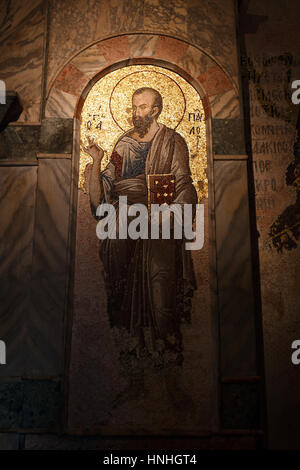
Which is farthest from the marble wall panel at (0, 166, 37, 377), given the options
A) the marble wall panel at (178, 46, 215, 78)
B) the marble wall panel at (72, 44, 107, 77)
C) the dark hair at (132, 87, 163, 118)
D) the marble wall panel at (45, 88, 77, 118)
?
the marble wall panel at (178, 46, 215, 78)

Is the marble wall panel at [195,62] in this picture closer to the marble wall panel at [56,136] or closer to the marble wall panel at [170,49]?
the marble wall panel at [170,49]

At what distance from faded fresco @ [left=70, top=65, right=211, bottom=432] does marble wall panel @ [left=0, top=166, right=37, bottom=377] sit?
525mm

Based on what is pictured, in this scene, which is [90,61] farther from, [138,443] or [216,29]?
[138,443]

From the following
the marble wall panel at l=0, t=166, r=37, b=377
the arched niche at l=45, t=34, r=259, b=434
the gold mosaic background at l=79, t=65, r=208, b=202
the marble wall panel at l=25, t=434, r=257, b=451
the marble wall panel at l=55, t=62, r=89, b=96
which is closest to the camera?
the marble wall panel at l=25, t=434, r=257, b=451

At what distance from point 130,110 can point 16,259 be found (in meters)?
2.01

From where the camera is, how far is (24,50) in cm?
553

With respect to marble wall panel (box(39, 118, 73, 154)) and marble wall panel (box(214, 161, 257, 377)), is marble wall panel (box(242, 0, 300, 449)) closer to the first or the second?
marble wall panel (box(214, 161, 257, 377))

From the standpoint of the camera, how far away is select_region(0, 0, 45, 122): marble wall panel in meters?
5.36

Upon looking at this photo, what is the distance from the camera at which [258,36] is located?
228 inches

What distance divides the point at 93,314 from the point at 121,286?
0.38m

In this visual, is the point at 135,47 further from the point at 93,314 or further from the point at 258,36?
the point at 93,314

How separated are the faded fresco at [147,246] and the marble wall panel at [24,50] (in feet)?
2.06

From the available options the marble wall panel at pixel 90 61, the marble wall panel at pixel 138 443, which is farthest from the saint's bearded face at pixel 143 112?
the marble wall panel at pixel 138 443

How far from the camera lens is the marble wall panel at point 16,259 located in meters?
4.68
